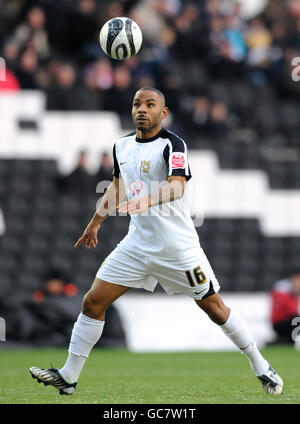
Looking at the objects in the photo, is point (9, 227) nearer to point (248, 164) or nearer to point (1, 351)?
point (1, 351)

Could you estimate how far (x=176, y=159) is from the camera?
5.91 meters

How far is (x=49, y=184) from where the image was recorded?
14.2 meters

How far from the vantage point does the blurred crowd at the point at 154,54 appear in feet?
49.4

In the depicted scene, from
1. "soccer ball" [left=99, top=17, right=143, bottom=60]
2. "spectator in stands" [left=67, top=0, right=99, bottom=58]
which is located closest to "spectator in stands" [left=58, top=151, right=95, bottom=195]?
"spectator in stands" [left=67, top=0, right=99, bottom=58]

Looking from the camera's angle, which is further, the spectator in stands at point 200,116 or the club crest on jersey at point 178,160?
the spectator in stands at point 200,116

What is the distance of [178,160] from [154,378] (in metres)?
2.60

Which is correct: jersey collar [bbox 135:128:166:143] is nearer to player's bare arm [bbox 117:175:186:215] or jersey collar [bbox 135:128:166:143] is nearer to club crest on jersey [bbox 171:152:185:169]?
club crest on jersey [bbox 171:152:185:169]

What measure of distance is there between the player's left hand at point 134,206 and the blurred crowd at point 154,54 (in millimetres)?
9465

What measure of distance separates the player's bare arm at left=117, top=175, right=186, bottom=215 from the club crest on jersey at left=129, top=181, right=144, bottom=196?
310 millimetres

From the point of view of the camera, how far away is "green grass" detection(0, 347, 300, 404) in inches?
231

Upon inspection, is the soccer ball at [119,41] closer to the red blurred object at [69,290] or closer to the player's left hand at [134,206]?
the player's left hand at [134,206]

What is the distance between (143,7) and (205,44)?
4.19ft

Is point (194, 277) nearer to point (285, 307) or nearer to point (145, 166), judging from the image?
point (145, 166)

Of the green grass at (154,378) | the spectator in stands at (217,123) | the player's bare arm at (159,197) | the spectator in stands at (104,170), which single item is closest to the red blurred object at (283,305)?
the green grass at (154,378)
